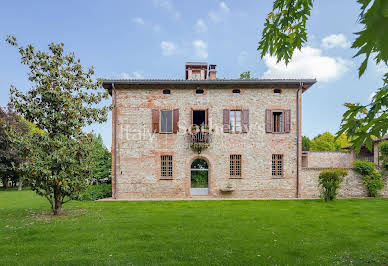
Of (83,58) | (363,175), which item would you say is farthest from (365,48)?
(363,175)

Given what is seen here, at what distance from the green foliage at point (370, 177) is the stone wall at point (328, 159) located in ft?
14.7

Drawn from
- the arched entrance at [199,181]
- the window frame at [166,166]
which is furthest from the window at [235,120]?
the window frame at [166,166]

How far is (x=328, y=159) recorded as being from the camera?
1977 centimetres

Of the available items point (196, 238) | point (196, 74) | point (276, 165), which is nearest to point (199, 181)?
point (276, 165)

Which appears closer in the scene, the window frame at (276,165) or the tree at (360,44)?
the tree at (360,44)

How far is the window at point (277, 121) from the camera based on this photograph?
50.9ft

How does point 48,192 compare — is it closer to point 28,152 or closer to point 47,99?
point 28,152

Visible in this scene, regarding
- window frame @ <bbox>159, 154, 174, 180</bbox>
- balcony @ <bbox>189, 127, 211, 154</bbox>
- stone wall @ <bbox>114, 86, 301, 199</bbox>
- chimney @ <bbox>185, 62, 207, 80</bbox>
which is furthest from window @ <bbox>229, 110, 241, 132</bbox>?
chimney @ <bbox>185, 62, 207, 80</bbox>

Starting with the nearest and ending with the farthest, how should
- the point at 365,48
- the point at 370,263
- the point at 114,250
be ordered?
1. the point at 365,48
2. the point at 370,263
3. the point at 114,250

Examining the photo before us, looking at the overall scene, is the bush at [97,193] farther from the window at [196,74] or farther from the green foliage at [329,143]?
the green foliage at [329,143]

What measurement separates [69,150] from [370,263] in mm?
8988

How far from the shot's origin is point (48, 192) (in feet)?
29.0

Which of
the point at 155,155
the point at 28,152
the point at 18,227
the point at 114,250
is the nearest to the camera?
A: the point at 114,250

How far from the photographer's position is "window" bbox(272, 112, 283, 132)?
15.5m
